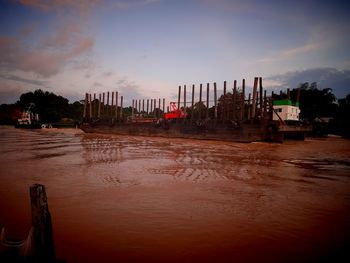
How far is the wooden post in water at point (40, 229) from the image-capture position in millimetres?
2232

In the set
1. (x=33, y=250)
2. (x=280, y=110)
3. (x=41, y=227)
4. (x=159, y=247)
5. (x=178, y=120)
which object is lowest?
(x=159, y=247)

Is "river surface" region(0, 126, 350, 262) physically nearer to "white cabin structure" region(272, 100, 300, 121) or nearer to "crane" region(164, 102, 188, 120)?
"crane" region(164, 102, 188, 120)

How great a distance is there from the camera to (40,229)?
228 centimetres

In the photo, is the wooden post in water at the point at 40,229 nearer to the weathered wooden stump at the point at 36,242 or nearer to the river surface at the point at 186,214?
the weathered wooden stump at the point at 36,242

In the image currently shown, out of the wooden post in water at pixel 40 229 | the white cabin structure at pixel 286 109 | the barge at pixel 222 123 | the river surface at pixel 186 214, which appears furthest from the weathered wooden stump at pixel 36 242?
the white cabin structure at pixel 286 109

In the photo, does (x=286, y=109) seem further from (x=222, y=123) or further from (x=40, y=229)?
(x=40, y=229)

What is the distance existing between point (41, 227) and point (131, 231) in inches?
52.7

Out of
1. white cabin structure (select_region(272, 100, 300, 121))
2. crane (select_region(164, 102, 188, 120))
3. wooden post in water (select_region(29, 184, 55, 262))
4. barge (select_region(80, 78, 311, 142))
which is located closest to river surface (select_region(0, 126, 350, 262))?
wooden post in water (select_region(29, 184, 55, 262))

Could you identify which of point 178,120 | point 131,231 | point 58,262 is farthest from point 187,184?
point 178,120

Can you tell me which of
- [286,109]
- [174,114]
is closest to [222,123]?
[174,114]

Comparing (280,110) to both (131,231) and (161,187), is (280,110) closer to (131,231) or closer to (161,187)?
(161,187)

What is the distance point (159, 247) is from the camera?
289 cm

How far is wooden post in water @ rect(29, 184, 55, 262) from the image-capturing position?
2232 mm

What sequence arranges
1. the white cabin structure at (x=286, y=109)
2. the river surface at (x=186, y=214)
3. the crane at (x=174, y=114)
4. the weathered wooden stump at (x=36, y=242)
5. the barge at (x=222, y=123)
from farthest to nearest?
1. the white cabin structure at (x=286, y=109)
2. the crane at (x=174, y=114)
3. the barge at (x=222, y=123)
4. the river surface at (x=186, y=214)
5. the weathered wooden stump at (x=36, y=242)
